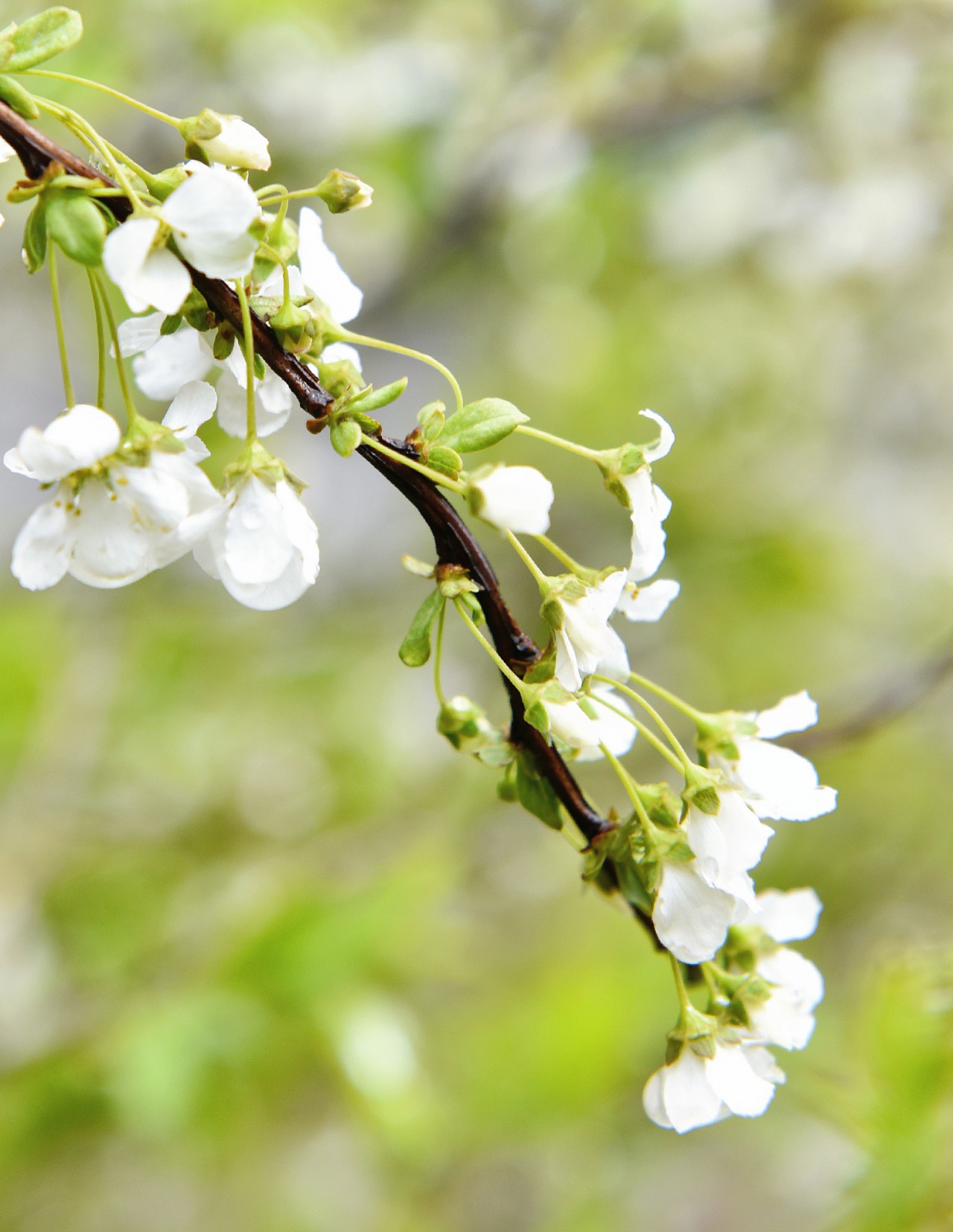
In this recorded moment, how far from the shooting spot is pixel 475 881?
1716 millimetres

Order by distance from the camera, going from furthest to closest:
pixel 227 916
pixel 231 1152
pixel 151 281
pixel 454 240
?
pixel 454 240
pixel 231 1152
pixel 227 916
pixel 151 281

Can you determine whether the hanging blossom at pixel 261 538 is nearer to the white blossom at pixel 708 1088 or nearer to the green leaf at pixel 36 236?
the green leaf at pixel 36 236

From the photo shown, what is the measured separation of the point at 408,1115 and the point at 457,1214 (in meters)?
0.74

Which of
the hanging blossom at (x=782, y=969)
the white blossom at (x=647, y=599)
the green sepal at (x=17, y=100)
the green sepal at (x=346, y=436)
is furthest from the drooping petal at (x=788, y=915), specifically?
the green sepal at (x=17, y=100)

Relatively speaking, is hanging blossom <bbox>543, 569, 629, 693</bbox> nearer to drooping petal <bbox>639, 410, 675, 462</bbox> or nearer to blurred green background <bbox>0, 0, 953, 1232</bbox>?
drooping petal <bbox>639, 410, 675, 462</bbox>

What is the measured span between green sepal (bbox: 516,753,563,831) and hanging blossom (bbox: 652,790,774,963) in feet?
0.14

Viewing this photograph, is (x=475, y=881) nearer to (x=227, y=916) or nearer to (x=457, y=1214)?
(x=457, y=1214)

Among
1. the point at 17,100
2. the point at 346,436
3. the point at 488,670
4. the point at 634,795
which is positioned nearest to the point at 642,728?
the point at 634,795

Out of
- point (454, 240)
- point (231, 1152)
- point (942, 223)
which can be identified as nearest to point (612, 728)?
point (231, 1152)

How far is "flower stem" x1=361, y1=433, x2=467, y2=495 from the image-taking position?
0.97ft

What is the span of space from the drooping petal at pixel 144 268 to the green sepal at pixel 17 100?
0.18 feet

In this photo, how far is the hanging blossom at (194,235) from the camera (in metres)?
0.27

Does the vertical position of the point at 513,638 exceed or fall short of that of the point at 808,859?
it exceeds it

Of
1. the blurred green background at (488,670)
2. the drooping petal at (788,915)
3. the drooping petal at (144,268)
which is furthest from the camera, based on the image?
the blurred green background at (488,670)
